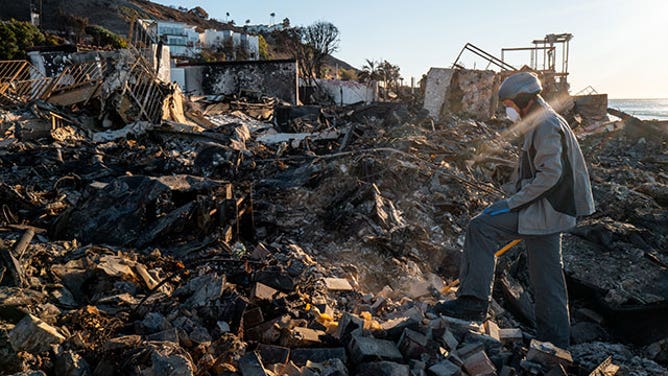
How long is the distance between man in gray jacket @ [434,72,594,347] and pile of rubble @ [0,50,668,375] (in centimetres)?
22

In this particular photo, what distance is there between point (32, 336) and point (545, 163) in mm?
3107

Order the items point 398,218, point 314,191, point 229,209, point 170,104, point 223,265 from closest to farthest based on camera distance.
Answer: point 223,265
point 229,209
point 398,218
point 314,191
point 170,104

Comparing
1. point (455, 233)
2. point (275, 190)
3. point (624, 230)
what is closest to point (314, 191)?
point (275, 190)

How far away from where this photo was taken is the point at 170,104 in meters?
12.9

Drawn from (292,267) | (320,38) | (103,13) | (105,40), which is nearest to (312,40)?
(320,38)

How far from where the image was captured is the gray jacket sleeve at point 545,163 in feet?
A: 9.40

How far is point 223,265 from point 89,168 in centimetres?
506

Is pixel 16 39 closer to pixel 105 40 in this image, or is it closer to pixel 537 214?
pixel 105 40

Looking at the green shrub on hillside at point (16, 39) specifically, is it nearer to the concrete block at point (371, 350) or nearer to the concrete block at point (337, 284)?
the concrete block at point (337, 284)

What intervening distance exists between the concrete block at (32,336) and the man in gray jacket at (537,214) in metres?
2.42

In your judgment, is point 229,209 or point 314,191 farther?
point 314,191

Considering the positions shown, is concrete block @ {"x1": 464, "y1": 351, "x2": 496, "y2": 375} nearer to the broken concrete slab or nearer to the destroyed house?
the broken concrete slab

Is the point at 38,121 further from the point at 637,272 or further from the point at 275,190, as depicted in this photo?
the point at 637,272

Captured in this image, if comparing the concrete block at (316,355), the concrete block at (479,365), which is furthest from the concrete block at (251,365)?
the concrete block at (479,365)
